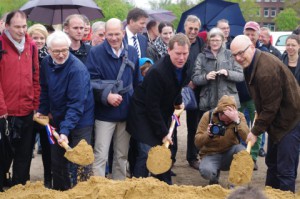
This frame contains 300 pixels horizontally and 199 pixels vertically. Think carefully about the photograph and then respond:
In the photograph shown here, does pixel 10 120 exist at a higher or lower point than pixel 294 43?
lower

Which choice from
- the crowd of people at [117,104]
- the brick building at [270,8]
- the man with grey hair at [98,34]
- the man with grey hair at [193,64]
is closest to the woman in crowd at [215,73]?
the man with grey hair at [193,64]

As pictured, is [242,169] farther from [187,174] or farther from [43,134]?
[43,134]

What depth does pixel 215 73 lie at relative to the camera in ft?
20.4

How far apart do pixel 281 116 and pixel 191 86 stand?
202cm

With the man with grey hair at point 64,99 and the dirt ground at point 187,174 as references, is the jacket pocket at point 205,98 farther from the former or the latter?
the man with grey hair at point 64,99

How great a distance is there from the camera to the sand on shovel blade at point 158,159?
4.91 m

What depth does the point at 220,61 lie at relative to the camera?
20.7 ft

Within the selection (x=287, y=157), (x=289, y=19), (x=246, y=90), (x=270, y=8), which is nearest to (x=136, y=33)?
(x=246, y=90)

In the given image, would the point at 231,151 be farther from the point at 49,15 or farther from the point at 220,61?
the point at 49,15

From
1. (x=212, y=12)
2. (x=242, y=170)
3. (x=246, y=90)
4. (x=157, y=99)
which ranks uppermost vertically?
(x=212, y=12)

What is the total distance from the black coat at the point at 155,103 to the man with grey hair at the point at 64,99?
48cm

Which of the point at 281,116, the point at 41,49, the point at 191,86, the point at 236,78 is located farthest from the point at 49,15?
the point at 281,116

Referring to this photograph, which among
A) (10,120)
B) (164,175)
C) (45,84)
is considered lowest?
(164,175)

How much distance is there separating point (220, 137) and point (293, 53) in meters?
1.63
